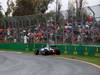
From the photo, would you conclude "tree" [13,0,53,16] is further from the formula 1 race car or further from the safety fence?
the formula 1 race car

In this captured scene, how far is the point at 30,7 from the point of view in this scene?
2936 inches

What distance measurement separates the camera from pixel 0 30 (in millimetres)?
51438

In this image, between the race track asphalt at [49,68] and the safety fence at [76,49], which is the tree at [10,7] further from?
the race track asphalt at [49,68]

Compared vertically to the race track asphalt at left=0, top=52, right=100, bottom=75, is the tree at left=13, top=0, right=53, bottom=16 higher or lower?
higher

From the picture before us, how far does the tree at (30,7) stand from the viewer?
237ft

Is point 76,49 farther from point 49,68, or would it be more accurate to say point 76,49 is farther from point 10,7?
point 10,7

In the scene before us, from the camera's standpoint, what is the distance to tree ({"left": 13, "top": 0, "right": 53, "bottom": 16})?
7225 centimetres

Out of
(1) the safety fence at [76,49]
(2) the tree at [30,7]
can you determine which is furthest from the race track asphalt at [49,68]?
(2) the tree at [30,7]

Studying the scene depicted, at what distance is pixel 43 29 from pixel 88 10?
11.1m

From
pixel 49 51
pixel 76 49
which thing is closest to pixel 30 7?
pixel 49 51

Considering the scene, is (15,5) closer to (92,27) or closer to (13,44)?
(13,44)

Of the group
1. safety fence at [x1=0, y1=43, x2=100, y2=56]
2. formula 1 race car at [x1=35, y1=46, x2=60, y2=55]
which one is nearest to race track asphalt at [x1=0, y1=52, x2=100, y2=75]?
safety fence at [x1=0, y1=43, x2=100, y2=56]

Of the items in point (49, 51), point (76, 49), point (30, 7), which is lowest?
point (49, 51)

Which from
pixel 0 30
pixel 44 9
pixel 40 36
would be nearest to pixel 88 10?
pixel 40 36
